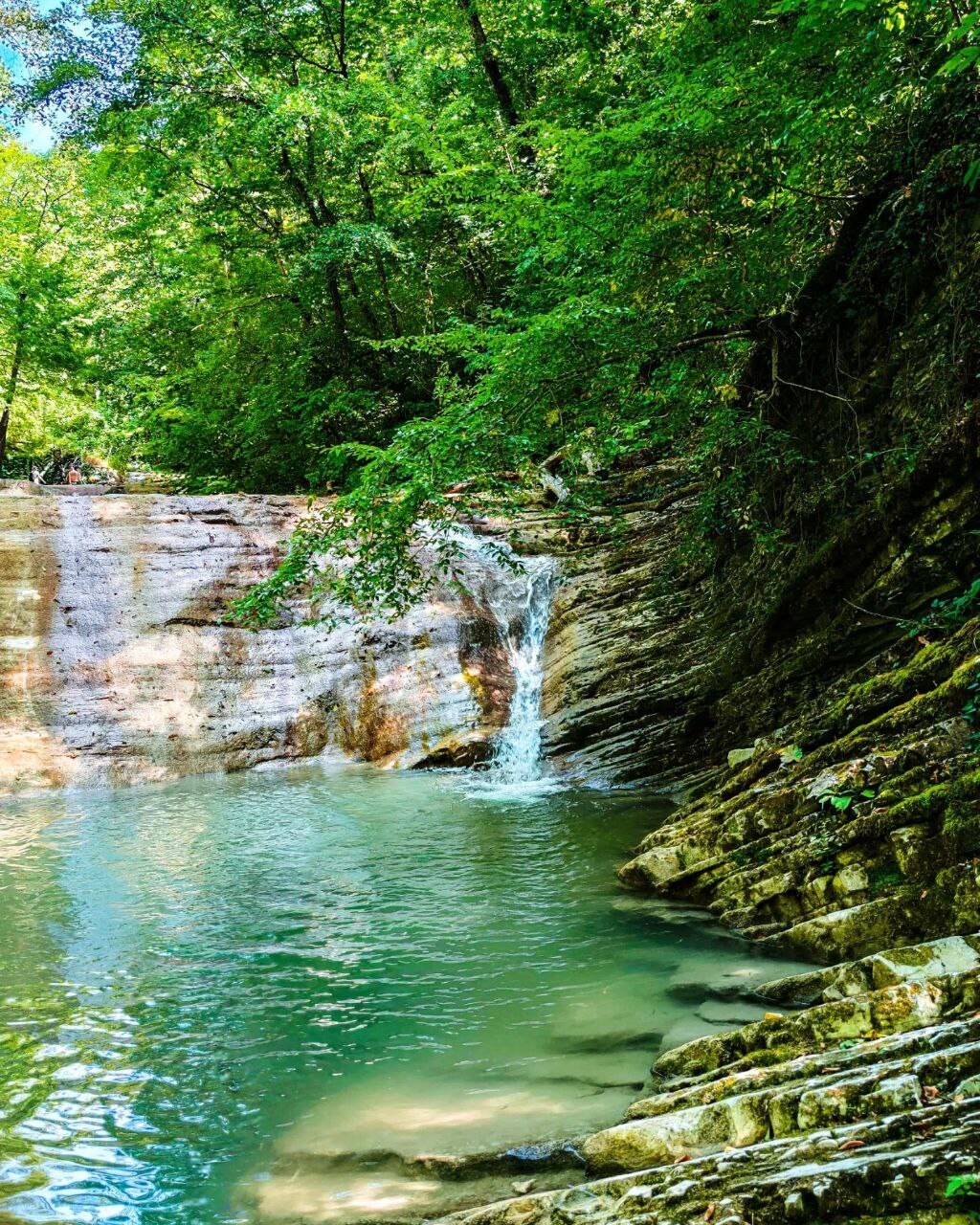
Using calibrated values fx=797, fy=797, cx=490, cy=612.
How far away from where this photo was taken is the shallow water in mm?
3047

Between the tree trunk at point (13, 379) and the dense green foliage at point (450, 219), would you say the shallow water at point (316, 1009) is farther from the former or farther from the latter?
the tree trunk at point (13, 379)

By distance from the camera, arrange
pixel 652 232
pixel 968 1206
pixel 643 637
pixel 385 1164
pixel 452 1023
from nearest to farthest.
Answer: pixel 968 1206 → pixel 385 1164 → pixel 452 1023 → pixel 652 232 → pixel 643 637

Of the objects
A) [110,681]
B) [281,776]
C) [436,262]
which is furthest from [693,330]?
[436,262]

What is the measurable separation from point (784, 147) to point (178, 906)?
7320 mm

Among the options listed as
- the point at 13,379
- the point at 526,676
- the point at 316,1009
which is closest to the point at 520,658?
the point at 526,676

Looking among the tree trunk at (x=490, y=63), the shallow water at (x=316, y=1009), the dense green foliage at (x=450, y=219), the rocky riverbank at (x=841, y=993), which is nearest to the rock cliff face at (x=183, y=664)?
the dense green foliage at (x=450, y=219)

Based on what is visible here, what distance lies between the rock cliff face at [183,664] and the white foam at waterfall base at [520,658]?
0.21 m

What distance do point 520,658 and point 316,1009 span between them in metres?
8.65

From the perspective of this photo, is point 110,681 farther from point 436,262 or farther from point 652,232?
point 436,262

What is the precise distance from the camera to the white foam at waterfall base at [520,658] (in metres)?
10.2

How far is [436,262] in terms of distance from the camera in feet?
61.6

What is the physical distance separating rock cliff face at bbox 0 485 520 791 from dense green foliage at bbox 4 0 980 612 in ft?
5.47

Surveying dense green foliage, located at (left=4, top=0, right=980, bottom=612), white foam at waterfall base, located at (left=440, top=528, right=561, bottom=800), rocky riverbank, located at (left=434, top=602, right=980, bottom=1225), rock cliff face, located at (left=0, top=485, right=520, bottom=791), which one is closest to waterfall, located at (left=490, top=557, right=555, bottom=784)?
white foam at waterfall base, located at (left=440, top=528, right=561, bottom=800)

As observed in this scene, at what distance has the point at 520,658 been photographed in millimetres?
12797
